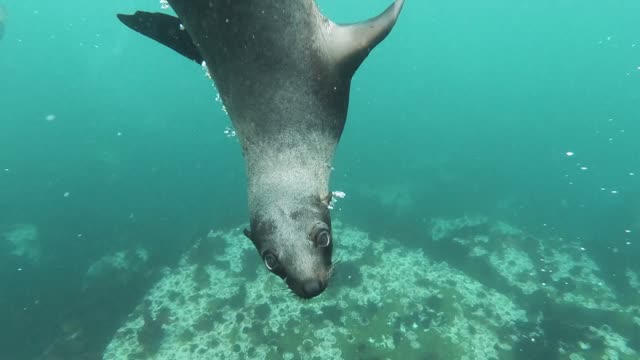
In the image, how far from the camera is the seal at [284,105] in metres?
2.20

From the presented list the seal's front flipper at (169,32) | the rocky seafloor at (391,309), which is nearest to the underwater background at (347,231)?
the rocky seafloor at (391,309)

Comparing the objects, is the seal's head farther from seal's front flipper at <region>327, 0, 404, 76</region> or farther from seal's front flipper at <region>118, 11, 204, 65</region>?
seal's front flipper at <region>118, 11, 204, 65</region>

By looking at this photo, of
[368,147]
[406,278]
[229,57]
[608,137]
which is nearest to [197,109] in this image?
[368,147]

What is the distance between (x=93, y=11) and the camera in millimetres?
81375

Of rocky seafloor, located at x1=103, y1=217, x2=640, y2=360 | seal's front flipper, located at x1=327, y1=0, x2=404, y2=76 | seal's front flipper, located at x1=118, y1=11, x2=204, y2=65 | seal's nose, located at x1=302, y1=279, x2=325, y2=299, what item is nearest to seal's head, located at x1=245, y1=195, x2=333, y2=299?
seal's nose, located at x1=302, y1=279, x2=325, y2=299

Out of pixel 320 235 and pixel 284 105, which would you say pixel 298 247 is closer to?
pixel 320 235

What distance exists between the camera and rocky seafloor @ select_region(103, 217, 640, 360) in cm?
1260

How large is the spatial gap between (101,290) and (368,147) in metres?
18.2

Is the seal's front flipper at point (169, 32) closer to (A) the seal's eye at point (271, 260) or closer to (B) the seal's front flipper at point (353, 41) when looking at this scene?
(B) the seal's front flipper at point (353, 41)

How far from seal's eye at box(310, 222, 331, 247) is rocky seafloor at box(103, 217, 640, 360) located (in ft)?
34.4

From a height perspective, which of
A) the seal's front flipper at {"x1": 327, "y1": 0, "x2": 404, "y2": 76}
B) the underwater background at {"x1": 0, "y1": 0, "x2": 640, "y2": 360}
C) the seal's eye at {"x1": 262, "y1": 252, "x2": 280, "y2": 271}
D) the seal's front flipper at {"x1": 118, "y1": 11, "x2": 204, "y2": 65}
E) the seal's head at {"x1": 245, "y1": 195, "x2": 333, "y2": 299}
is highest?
the seal's front flipper at {"x1": 327, "y1": 0, "x2": 404, "y2": 76}

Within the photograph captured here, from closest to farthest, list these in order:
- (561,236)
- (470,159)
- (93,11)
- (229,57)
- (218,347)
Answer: (229,57) < (218,347) < (561,236) < (470,159) < (93,11)

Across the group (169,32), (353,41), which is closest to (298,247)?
(353,41)

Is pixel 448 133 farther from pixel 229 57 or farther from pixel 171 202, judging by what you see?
pixel 229 57
